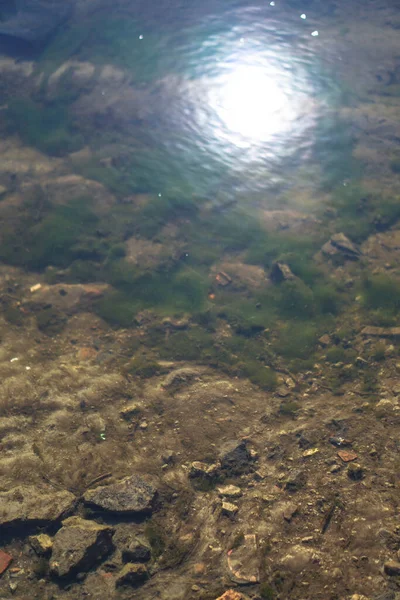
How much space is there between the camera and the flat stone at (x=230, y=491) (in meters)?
4.41

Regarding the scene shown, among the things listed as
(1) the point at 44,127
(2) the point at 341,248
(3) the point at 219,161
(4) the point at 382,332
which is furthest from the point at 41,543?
(1) the point at 44,127

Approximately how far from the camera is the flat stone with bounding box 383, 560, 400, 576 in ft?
11.3

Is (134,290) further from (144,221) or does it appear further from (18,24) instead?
(18,24)

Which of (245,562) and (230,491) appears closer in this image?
(245,562)

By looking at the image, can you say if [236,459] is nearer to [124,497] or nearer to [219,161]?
[124,497]

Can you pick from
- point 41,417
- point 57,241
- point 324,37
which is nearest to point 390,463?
point 41,417

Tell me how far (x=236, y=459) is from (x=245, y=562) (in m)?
1.10

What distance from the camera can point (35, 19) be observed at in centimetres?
1206

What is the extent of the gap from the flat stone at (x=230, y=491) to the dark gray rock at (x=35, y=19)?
12.5m

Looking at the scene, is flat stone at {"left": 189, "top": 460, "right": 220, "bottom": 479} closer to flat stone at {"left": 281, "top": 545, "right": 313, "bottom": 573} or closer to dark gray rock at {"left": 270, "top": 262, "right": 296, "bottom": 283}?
flat stone at {"left": 281, "top": 545, "right": 313, "bottom": 573}

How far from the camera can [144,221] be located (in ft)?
26.3

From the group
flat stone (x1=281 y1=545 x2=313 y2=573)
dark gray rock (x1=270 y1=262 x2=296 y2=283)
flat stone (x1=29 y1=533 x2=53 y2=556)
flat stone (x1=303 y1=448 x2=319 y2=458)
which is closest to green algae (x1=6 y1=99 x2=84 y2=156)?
dark gray rock (x1=270 y1=262 x2=296 y2=283)

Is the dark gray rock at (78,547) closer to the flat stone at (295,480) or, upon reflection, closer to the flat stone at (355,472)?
the flat stone at (295,480)

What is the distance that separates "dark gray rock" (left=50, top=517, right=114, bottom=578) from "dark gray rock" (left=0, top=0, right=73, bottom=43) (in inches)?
491
